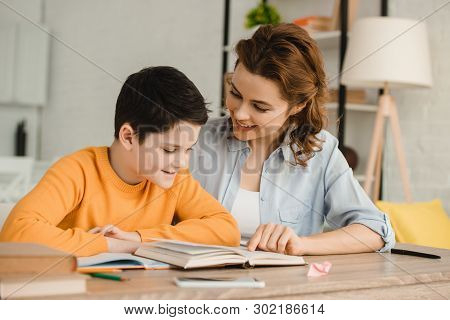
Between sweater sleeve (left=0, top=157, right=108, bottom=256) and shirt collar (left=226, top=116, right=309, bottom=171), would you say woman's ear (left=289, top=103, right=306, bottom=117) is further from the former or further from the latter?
sweater sleeve (left=0, top=157, right=108, bottom=256)

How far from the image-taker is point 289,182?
68.2 inches

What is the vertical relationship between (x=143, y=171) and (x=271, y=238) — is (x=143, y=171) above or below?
above

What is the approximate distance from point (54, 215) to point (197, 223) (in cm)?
31

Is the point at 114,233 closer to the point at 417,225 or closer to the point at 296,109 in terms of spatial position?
the point at 296,109

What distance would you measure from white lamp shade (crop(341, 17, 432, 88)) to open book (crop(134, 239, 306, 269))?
1.95 metres

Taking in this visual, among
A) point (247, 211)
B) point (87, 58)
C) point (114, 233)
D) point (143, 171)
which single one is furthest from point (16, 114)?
point (114, 233)

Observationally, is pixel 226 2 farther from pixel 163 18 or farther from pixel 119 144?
pixel 119 144

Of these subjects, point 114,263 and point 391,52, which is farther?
point 391,52

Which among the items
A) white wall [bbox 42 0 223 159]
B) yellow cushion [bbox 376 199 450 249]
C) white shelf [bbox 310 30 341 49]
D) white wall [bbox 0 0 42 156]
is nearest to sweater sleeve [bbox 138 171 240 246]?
yellow cushion [bbox 376 199 450 249]

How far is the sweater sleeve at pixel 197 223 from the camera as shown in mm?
1292

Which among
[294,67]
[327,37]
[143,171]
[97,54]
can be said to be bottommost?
[143,171]

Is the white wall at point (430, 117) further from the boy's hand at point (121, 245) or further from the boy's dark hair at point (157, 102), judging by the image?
the boy's hand at point (121, 245)

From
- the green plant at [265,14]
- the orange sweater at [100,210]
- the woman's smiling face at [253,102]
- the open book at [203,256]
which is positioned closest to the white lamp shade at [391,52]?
the green plant at [265,14]

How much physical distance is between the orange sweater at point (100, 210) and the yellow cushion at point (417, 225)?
1218mm
